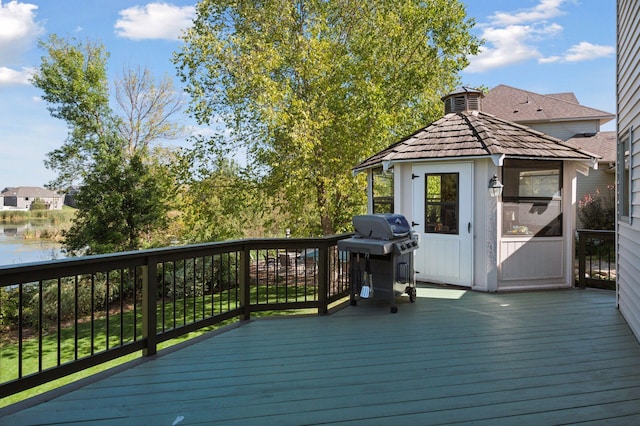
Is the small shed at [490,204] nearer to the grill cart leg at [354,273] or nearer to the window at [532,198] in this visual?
the window at [532,198]

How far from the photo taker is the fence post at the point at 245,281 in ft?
15.0

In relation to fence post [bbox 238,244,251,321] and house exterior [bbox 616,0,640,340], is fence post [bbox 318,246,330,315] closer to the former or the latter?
fence post [bbox 238,244,251,321]

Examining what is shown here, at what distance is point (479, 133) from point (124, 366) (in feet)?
18.9

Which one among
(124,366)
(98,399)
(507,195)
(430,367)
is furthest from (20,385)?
(507,195)

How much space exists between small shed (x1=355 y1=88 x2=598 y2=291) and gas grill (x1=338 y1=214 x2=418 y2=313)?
55.4 inches

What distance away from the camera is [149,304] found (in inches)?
138

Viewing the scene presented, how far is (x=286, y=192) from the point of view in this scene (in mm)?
9680

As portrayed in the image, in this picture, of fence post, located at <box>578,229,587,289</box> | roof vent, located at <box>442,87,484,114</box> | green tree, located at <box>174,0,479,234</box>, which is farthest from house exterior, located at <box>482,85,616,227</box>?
fence post, located at <box>578,229,587,289</box>

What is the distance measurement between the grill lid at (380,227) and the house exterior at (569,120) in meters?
11.6

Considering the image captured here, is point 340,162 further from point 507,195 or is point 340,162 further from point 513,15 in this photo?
point 513,15

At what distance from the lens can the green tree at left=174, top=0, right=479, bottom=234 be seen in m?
9.04

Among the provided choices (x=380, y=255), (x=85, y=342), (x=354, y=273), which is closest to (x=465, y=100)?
(x=380, y=255)

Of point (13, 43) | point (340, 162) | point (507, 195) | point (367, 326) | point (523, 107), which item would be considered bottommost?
point (367, 326)

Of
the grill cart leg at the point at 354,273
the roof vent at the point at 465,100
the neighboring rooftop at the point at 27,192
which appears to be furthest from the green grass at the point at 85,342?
the neighboring rooftop at the point at 27,192
